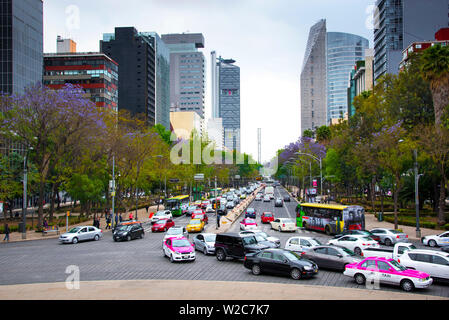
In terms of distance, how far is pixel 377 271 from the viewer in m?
17.4

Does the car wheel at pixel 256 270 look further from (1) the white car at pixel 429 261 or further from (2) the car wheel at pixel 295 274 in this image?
(1) the white car at pixel 429 261

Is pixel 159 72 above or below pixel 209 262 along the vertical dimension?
above

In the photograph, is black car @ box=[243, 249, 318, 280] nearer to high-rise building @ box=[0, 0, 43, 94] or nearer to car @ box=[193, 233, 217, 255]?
car @ box=[193, 233, 217, 255]

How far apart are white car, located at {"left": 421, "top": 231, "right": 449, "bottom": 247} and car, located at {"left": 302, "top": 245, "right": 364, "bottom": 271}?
491 inches

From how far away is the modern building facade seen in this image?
416 ft

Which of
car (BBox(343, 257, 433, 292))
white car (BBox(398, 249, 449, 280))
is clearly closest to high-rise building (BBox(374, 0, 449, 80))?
white car (BBox(398, 249, 449, 280))

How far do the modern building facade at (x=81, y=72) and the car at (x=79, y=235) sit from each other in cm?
9605

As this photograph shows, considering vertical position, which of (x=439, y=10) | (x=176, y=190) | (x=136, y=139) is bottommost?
(x=176, y=190)

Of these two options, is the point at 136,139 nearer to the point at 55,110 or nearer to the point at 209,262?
the point at 55,110

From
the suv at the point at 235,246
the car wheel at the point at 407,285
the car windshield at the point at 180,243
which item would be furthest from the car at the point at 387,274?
the car windshield at the point at 180,243

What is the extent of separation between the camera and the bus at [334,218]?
36.2m
